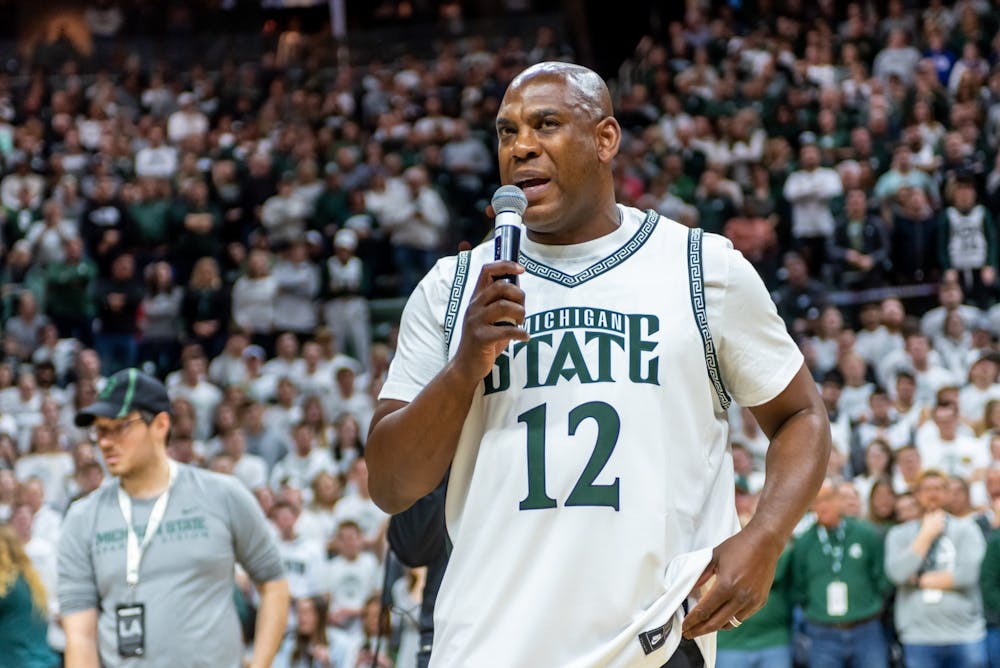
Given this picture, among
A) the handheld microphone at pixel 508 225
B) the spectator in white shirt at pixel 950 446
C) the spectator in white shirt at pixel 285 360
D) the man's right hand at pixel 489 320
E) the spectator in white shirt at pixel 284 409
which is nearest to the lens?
the man's right hand at pixel 489 320

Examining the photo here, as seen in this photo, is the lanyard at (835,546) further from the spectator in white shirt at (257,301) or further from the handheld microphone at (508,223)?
the spectator in white shirt at (257,301)

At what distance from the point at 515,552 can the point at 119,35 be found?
972 inches

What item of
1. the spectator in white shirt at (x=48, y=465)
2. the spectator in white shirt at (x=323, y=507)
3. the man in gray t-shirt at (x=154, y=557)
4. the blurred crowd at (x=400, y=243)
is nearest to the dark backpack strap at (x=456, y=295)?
the man in gray t-shirt at (x=154, y=557)

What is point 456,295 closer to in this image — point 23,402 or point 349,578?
point 349,578

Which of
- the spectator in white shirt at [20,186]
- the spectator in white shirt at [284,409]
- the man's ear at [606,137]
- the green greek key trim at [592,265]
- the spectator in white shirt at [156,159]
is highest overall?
the spectator in white shirt at [156,159]

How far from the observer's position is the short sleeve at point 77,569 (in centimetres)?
550

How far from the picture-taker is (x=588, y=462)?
307 cm

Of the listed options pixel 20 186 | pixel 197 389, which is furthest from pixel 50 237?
pixel 197 389

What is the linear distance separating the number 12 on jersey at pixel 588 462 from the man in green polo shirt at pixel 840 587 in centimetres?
694

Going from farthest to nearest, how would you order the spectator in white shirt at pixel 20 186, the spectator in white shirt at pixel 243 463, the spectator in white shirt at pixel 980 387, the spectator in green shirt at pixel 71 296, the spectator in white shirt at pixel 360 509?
the spectator in white shirt at pixel 20 186
the spectator in green shirt at pixel 71 296
the spectator in white shirt at pixel 243 463
the spectator in white shirt at pixel 980 387
the spectator in white shirt at pixel 360 509

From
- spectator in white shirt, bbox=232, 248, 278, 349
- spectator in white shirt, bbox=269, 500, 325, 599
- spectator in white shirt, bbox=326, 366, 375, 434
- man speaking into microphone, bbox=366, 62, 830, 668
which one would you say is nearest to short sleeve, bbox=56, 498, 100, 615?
man speaking into microphone, bbox=366, 62, 830, 668

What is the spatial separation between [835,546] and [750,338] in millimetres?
7170

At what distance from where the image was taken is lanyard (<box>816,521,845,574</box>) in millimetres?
9922

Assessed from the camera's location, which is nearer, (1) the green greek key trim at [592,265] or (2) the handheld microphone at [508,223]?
(2) the handheld microphone at [508,223]
